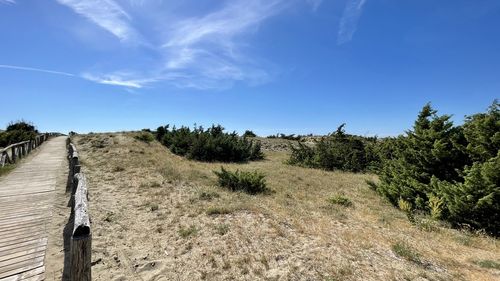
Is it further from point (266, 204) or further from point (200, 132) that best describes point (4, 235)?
point (200, 132)

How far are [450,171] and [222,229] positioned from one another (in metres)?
7.76

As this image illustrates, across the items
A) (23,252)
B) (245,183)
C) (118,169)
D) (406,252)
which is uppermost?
(118,169)

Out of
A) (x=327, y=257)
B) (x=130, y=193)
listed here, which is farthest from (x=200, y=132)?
(x=327, y=257)

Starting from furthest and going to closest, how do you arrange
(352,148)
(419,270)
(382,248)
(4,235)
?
(352,148), (382,248), (4,235), (419,270)

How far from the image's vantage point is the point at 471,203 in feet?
25.0

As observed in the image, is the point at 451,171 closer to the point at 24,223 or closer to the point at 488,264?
the point at 488,264

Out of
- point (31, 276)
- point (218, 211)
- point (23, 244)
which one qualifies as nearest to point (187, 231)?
point (218, 211)

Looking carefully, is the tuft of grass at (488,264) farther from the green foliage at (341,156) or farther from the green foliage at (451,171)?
the green foliage at (341,156)

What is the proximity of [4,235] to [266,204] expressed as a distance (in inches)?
254

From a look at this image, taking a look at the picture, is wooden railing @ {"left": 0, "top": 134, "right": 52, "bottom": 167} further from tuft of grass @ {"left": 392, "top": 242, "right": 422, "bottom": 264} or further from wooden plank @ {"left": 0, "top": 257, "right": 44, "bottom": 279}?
tuft of grass @ {"left": 392, "top": 242, "right": 422, "bottom": 264}

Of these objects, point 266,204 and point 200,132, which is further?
point 200,132

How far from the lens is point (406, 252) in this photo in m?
5.92

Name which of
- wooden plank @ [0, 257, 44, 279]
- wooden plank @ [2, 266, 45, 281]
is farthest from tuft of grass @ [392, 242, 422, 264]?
wooden plank @ [0, 257, 44, 279]

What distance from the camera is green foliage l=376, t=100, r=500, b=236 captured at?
748 centimetres
